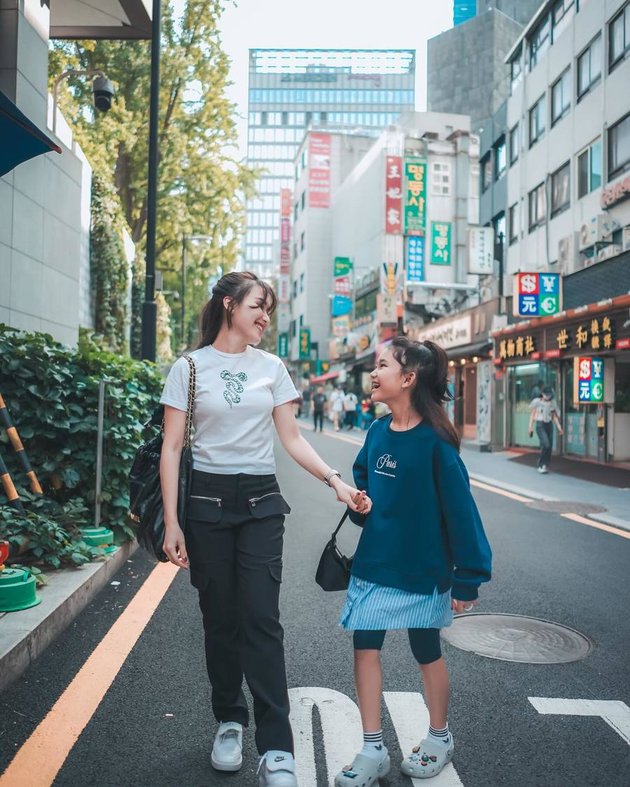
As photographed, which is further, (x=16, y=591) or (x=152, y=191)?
(x=152, y=191)

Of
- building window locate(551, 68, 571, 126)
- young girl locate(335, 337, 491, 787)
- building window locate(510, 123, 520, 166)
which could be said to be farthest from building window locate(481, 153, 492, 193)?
young girl locate(335, 337, 491, 787)

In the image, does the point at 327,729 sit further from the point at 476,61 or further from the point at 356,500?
the point at 476,61

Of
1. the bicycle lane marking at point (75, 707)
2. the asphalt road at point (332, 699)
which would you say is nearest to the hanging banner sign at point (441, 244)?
the asphalt road at point (332, 699)

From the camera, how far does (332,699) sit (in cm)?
347

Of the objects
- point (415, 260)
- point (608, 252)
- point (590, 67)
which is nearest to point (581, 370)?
point (608, 252)

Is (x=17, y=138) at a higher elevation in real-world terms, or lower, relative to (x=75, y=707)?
higher

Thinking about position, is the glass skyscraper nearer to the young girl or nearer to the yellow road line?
the yellow road line

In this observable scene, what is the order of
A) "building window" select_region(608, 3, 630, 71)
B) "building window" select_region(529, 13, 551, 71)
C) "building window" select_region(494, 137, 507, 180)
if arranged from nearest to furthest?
"building window" select_region(608, 3, 630, 71), "building window" select_region(529, 13, 551, 71), "building window" select_region(494, 137, 507, 180)

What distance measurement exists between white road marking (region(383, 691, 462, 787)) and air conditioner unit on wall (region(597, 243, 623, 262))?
559 inches

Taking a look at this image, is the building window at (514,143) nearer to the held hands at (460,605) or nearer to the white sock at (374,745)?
the held hands at (460,605)

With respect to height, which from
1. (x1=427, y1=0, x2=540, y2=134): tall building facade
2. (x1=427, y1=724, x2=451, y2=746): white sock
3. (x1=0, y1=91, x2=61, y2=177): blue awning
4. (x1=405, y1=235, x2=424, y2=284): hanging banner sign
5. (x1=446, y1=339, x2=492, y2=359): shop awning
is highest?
(x1=427, y1=0, x2=540, y2=134): tall building facade

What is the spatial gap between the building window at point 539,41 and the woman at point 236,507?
76.4ft

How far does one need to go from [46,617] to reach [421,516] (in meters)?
2.33

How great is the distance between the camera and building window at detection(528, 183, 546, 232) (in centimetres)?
2258
